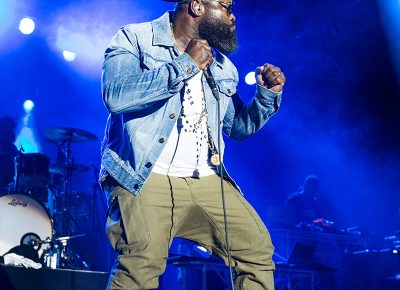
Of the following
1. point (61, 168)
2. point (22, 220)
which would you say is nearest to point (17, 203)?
point (22, 220)

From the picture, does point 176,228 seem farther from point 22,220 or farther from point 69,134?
point 69,134

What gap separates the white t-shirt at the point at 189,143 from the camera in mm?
2936

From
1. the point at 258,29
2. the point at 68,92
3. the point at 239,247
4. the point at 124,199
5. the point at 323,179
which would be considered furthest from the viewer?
the point at 68,92

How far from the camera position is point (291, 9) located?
10.3 metres

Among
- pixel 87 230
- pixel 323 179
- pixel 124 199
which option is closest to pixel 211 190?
pixel 124 199

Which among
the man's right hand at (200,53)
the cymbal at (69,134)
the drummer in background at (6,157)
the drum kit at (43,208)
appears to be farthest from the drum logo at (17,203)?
the man's right hand at (200,53)

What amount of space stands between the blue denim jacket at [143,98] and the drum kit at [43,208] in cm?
369

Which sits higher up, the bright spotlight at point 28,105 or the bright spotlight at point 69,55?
the bright spotlight at point 69,55

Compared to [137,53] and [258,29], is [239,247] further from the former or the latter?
[258,29]

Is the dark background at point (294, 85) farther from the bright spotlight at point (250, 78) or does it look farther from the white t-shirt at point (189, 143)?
the white t-shirt at point (189, 143)

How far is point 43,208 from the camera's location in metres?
7.42

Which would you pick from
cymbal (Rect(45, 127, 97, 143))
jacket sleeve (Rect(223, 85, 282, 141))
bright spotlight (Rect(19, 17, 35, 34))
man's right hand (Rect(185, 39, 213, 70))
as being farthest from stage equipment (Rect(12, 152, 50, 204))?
man's right hand (Rect(185, 39, 213, 70))

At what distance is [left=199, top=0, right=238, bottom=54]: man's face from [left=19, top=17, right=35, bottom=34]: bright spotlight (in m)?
9.03

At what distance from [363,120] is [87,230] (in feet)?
19.7
